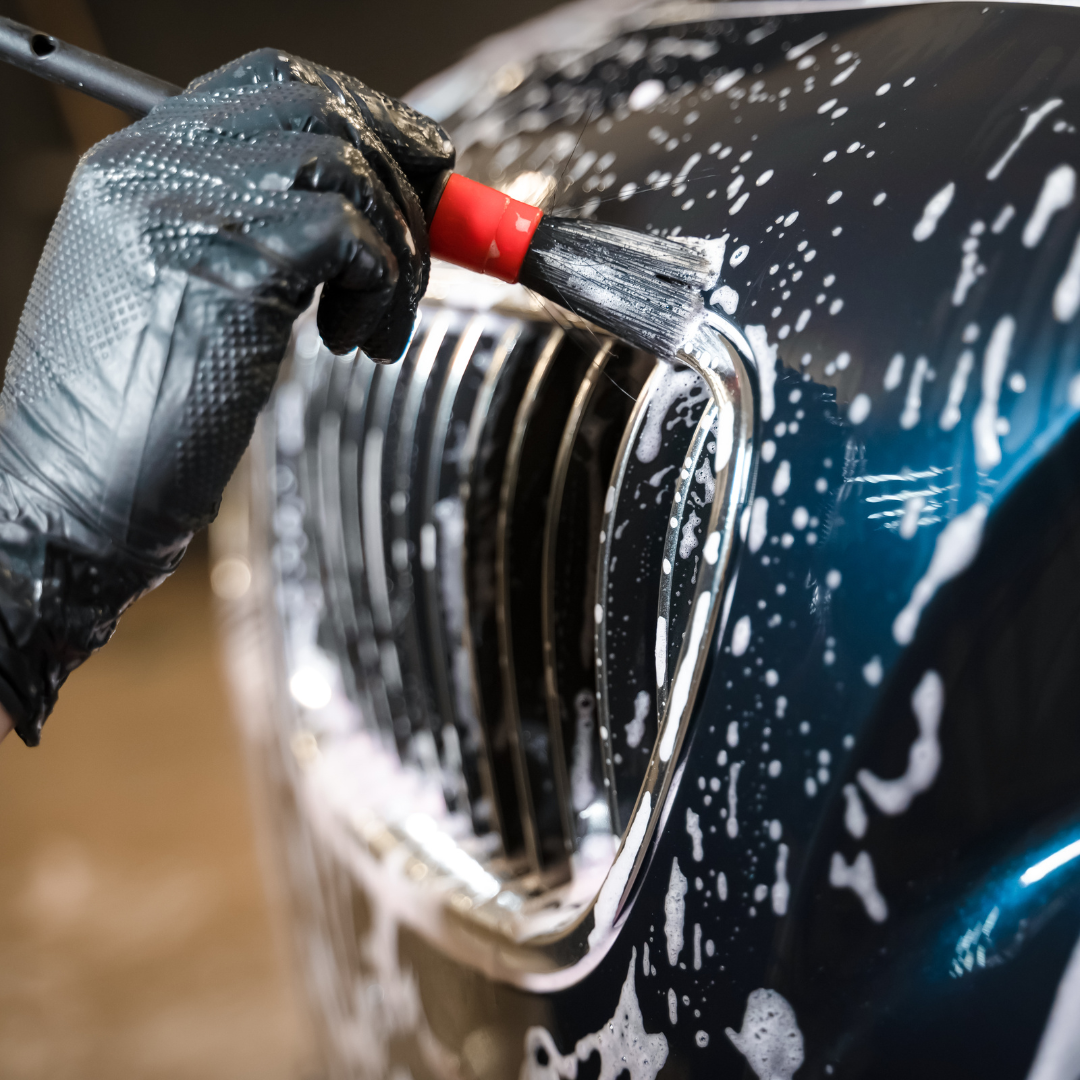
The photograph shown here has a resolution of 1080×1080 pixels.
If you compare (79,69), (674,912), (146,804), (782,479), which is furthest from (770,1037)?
(146,804)

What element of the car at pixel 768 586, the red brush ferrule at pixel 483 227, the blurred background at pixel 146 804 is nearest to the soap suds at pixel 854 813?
the car at pixel 768 586

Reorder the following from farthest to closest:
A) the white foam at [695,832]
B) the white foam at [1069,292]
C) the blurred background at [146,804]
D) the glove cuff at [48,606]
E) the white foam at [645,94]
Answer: the blurred background at [146,804] < the white foam at [645,94] < the glove cuff at [48,606] < the white foam at [695,832] < the white foam at [1069,292]

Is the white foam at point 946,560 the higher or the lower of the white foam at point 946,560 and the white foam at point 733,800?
the higher

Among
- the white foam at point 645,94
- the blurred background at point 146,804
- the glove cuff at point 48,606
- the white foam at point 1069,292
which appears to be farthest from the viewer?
the blurred background at point 146,804

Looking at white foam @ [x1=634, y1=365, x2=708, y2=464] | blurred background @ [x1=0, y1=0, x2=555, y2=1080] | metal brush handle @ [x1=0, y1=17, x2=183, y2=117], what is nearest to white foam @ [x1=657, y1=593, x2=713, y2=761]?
white foam @ [x1=634, y1=365, x2=708, y2=464]

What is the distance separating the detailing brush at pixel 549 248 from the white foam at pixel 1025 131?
0.51ft

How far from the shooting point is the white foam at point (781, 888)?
485 millimetres

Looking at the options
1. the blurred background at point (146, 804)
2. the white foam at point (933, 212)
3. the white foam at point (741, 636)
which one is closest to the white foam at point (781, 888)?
the white foam at point (741, 636)

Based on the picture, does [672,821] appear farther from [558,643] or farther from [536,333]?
[536,333]

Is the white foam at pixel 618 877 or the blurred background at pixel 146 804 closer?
the white foam at pixel 618 877

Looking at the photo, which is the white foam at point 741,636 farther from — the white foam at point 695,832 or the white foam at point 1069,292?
the white foam at point 1069,292

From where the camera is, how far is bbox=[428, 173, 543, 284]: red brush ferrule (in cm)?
64

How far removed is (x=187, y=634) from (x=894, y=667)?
10.5 feet

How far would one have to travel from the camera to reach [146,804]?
2.44m
